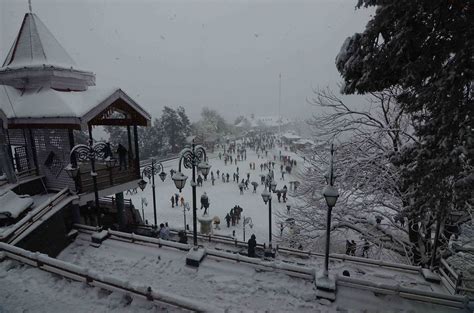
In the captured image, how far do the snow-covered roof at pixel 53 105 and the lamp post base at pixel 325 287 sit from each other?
9477mm

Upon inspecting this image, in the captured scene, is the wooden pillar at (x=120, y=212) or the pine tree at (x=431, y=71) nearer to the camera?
the pine tree at (x=431, y=71)

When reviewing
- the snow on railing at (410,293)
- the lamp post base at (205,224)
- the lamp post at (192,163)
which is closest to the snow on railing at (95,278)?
the lamp post at (192,163)

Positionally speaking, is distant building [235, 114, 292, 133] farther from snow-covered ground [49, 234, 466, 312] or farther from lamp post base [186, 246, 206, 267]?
lamp post base [186, 246, 206, 267]

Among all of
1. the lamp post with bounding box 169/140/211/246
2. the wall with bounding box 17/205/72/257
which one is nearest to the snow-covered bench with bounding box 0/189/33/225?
the wall with bounding box 17/205/72/257

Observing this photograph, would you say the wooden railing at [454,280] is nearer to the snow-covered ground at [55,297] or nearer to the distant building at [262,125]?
the snow-covered ground at [55,297]

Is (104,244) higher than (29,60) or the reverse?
the reverse

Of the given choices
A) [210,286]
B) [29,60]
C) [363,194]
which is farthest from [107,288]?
[29,60]

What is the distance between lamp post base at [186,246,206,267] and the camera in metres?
7.20

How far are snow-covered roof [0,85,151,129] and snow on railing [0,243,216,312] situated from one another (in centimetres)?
472

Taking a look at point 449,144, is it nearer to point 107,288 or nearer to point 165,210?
point 107,288

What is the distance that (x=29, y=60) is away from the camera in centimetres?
1100

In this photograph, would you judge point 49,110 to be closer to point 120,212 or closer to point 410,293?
point 120,212

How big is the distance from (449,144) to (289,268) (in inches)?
181

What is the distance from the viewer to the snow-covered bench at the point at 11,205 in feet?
26.5
